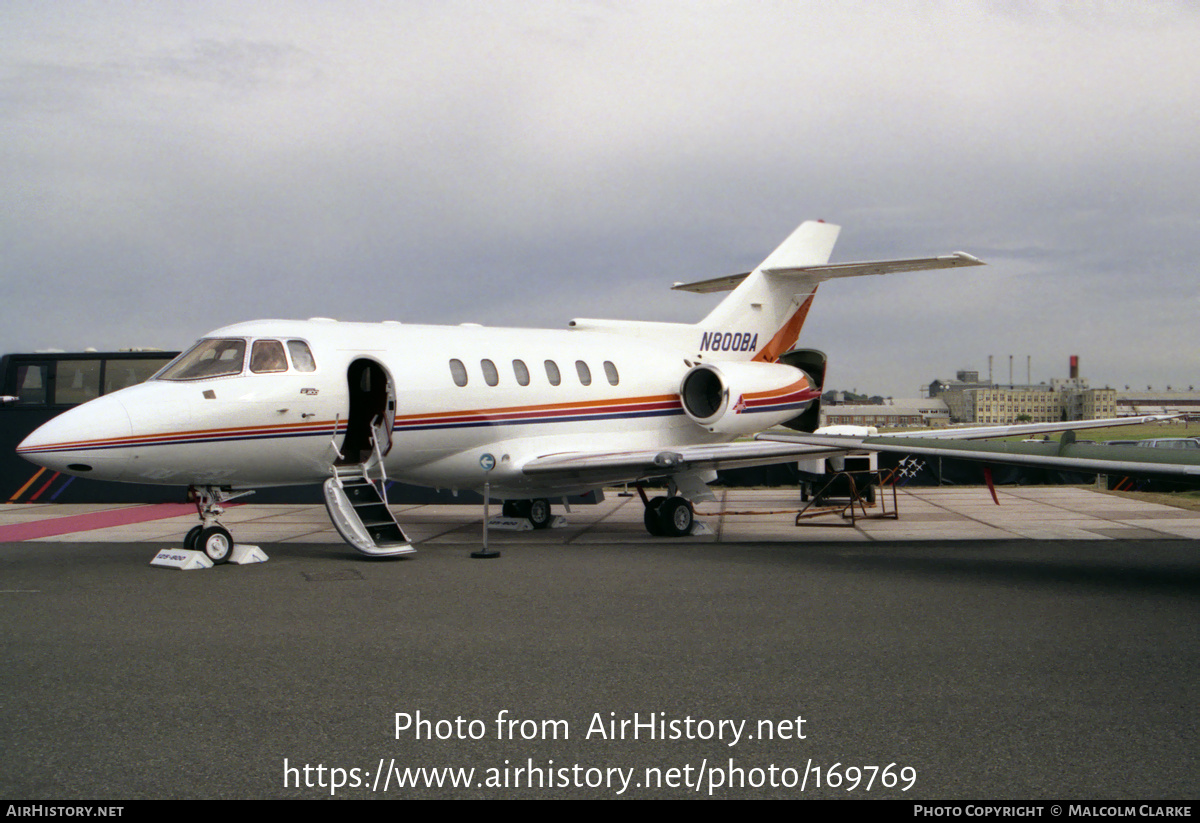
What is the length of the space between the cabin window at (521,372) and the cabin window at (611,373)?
163 centimetres

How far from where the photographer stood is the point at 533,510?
53.0 ft

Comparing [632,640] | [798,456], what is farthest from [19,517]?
[632,640]

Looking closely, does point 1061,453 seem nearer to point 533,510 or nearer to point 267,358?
point 533,510

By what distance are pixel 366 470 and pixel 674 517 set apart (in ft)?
A: 15.4

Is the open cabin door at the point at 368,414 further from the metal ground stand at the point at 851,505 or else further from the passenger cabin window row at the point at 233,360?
the metal ground stand at the point at 851,505

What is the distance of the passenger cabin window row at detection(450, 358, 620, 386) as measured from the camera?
43.4ft

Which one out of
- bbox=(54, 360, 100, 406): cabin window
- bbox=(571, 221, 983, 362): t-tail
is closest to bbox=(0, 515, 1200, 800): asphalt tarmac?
bbox=(571, 221, 983, 362): t-tail

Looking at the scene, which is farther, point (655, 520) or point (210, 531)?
point (655, 520)

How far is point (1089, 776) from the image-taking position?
400 cm

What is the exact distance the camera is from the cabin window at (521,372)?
1395cm

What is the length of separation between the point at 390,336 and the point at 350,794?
948cm

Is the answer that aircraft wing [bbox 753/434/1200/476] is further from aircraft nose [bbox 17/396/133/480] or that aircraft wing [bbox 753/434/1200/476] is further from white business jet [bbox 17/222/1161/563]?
aircraft nose [bbox 17/396/133/480]

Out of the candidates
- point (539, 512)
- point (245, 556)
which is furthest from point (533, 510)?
point (245, 556)
